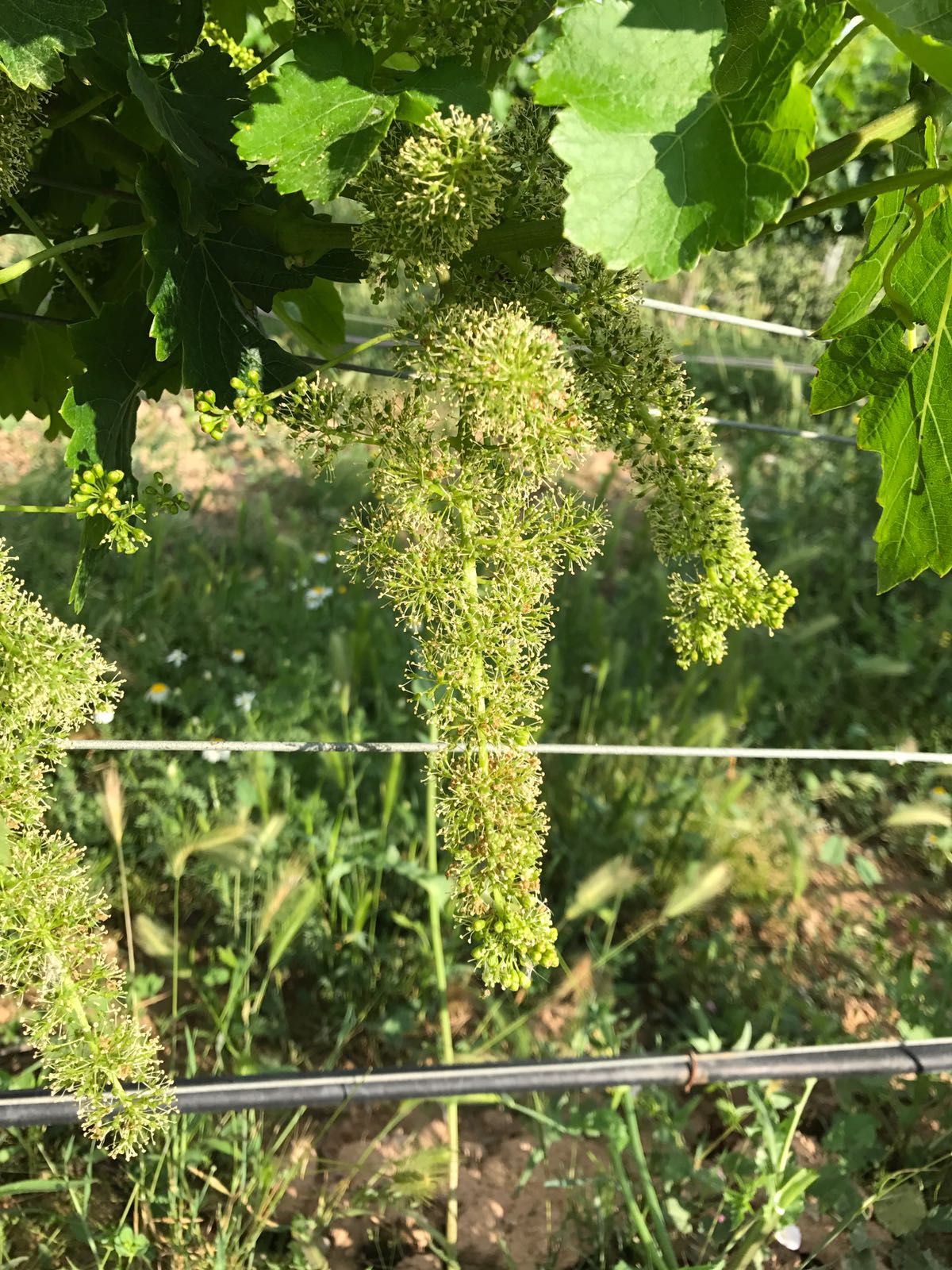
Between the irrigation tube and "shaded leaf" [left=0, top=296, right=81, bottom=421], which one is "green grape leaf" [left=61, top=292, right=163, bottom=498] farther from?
the irrigation tube

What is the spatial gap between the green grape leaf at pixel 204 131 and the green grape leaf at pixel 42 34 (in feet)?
0.17

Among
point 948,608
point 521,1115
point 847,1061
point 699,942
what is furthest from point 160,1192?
point 948,608

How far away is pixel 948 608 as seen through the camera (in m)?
3.24

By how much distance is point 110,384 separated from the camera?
0.71 meters

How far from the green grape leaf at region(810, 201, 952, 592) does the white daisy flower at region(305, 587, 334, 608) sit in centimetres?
208

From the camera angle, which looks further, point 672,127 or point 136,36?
point 136,36

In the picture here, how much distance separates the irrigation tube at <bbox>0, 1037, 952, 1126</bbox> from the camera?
109 centimetres

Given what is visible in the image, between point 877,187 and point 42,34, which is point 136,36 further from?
point 877,187

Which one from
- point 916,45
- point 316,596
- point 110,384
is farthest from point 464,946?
point 916,45

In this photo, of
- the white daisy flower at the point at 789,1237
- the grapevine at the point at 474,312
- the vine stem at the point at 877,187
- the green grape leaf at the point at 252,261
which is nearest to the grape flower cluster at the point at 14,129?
the grapevine at the point at 474,312

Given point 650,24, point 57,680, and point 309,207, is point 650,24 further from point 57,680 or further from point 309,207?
point 57,680

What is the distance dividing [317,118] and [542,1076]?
39.2 inches

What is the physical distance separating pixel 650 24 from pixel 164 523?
278cm

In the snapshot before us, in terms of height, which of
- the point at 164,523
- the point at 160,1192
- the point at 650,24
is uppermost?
the point at 650,24
